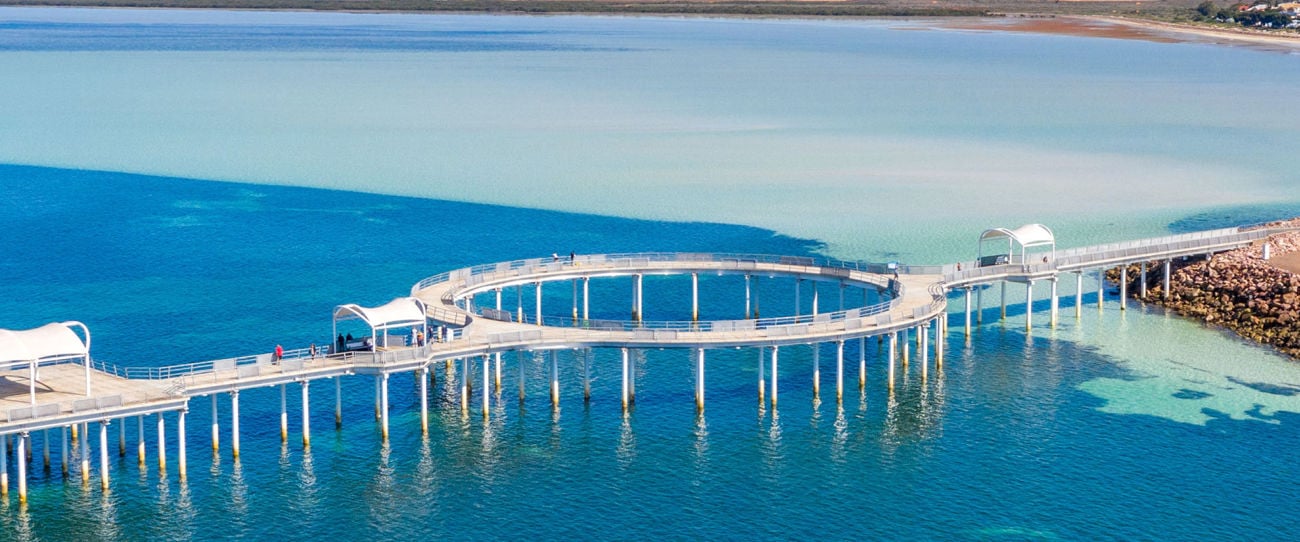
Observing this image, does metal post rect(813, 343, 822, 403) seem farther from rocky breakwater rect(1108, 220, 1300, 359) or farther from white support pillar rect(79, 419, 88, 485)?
white support pillar rect(79, 419, 88, 485)

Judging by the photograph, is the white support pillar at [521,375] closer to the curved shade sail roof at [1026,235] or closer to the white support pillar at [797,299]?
the white support pillar at [797,299]

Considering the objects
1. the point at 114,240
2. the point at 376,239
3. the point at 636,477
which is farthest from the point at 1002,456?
the point at 114,240

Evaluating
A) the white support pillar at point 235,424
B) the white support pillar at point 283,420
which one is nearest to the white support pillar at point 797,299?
the white support pillar at point 283,420

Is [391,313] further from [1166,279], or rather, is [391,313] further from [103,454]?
[1166,279]

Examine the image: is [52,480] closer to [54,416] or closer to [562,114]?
[54,416]

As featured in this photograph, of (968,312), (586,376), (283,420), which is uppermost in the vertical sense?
(968,312)

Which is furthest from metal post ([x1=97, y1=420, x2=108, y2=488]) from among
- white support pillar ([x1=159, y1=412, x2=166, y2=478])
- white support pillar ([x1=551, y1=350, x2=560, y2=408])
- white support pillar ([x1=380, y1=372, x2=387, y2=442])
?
white support pillar ([x1=551, y1=350, x2=560, y2=408])

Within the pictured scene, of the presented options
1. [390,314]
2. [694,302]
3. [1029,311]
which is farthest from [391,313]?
[1029,311]
